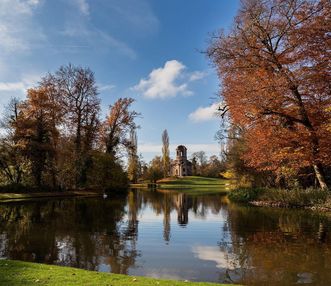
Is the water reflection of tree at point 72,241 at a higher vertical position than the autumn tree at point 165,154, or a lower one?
lower

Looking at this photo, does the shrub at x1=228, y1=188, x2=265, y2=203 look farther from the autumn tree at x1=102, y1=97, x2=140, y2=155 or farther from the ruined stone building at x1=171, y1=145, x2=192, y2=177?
the ruined stone building at x1=171, y1=145, x2=192, y2=177

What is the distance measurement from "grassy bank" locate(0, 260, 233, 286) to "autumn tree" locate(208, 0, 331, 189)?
13.5m

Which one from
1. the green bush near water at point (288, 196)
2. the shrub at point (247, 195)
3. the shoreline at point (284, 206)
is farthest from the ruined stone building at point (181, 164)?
the shoreline at point (284, 206)

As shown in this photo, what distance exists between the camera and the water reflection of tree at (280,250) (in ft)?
26.7

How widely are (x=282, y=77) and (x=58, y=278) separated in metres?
14.9

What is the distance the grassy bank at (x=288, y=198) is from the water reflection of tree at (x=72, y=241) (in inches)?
482

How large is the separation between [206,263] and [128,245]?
10.5ft

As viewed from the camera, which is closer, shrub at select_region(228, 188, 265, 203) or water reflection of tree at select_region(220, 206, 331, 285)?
water reflection of tree at select_region(220, 206, 331, 285)

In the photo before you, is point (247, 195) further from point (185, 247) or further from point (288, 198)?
point (185, 247)

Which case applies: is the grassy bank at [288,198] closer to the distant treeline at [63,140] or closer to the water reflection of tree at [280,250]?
the water reflection of tree at [280,250]

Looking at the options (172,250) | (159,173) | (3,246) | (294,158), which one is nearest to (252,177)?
(294,158)

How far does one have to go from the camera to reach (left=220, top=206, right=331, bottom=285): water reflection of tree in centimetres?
814

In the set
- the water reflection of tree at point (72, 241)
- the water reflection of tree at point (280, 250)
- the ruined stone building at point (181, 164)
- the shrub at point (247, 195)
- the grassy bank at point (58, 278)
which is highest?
the ruined stone building at point (181, 164)

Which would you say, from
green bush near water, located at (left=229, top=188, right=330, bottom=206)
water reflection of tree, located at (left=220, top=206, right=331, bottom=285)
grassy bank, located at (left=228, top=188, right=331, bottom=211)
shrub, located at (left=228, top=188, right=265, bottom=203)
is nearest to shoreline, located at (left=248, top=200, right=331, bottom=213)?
grassy bank, located at (left=228, top=188, right=331, bottom=211)
